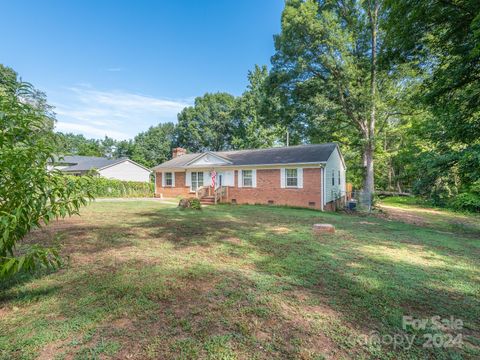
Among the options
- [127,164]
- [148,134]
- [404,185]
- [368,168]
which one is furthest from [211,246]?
[148,134]

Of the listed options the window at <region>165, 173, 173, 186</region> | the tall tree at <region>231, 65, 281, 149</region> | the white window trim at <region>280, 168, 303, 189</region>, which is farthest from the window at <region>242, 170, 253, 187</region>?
the tall tree at <region>231, 65, 281, 149</region>

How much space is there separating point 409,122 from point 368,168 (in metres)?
8.22

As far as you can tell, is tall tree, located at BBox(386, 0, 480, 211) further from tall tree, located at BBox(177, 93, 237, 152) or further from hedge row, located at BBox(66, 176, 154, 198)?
tall tree, located at BBox(177, 93, 237, 152)

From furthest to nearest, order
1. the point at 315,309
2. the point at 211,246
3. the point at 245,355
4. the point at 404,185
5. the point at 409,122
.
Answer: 1. the point at 404,185
2. the point at 409,122
3. the point at 211,246
4. the point at 315,309
5. the point at 245,355

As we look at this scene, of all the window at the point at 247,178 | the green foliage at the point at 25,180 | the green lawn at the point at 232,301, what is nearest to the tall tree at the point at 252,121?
the window at the point at 247,178

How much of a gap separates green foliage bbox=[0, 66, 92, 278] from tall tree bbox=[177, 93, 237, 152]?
33810mm

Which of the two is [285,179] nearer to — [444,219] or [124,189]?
[444,219]

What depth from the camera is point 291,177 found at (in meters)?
15.2

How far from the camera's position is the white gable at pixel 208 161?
1810cm

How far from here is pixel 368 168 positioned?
15.6 metres

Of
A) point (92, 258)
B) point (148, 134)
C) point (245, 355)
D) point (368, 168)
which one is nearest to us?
point (245, 355)

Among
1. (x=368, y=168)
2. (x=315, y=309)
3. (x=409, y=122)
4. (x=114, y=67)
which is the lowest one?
(x=315, y=309)

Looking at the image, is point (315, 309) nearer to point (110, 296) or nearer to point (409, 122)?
point (110, 296)

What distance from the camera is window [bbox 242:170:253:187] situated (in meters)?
16.6
